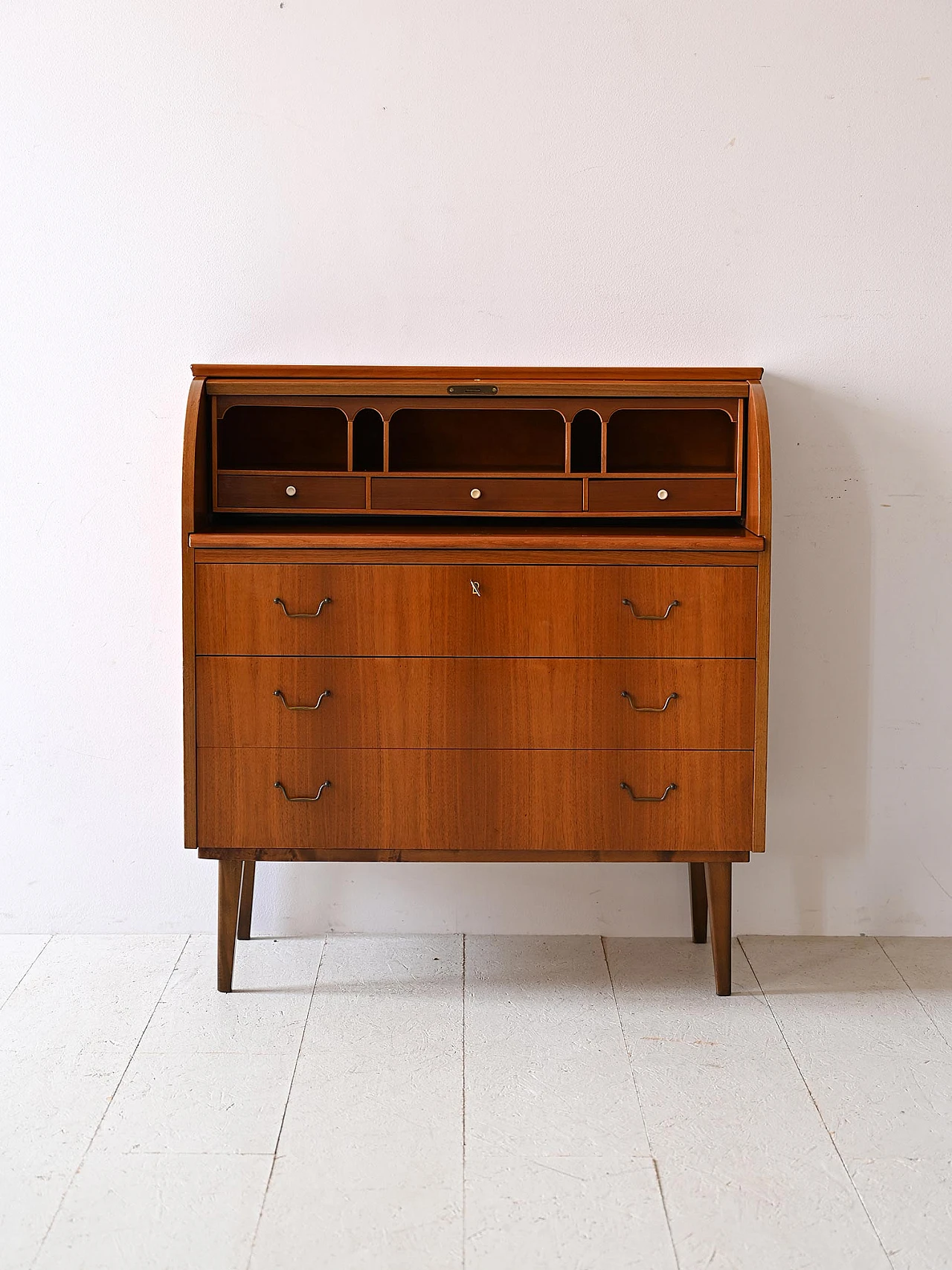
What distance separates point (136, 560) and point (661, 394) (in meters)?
1.21

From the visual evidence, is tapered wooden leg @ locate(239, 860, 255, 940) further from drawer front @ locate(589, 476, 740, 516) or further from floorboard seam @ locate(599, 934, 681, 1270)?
drawer front @ locate(589, 476, 740, 516)

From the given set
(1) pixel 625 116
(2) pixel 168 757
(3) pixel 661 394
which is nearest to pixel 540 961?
(2) pixel 168 757

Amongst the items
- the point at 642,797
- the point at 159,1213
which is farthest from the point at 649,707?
the point at 159,1213

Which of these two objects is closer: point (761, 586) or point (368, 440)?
point (761, 586)

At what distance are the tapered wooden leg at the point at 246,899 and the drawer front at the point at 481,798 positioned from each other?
360 mm

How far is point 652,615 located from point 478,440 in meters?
0.62

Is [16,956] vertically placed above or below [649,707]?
below

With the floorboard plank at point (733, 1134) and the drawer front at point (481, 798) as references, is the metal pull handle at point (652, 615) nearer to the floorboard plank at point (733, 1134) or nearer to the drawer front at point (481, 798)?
the drawer front at point (481, 798)

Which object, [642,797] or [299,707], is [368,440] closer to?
[299,707]

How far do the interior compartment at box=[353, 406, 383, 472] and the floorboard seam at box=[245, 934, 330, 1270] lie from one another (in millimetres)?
1087

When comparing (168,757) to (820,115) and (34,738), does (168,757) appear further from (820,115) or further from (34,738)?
(820,115)

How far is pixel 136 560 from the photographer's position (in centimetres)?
255

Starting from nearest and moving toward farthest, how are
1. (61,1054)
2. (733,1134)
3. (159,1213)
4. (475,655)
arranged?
1. (159,1213)
2. (733,1134)
3. (61,1054)
4. (475,655)

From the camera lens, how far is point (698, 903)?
2.56 m
